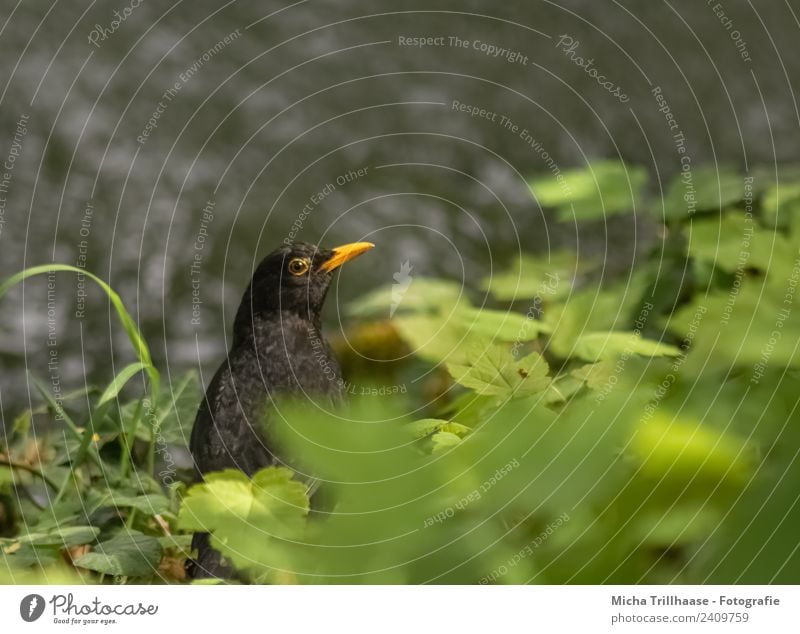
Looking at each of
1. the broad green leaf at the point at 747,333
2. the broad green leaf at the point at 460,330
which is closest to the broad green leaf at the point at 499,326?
the broad green leaf at the point at 460,330

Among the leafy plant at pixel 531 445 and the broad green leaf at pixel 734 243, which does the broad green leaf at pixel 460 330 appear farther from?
the broad green leaf at pixel 734 243

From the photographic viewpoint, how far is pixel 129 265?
1.16m

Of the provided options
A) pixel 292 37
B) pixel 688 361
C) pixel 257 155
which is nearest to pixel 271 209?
pixel 257 155

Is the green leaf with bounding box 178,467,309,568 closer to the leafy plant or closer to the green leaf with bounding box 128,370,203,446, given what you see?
the leafy plant

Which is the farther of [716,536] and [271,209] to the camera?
[271,209]

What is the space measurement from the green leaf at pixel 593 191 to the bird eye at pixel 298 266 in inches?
8.6

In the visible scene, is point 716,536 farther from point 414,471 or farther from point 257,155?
point 257,155

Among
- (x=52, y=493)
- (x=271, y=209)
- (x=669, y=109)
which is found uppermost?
(x=669, y=109)

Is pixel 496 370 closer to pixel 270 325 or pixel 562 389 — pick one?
pixel 562 389

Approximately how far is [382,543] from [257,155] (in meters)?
0.89

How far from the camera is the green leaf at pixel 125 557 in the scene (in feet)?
2.20

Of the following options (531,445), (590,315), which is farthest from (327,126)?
(531,445)

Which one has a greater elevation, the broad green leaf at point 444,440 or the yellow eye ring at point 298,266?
the yellow eye ring at point 298,266

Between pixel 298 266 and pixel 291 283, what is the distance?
0.06ft
